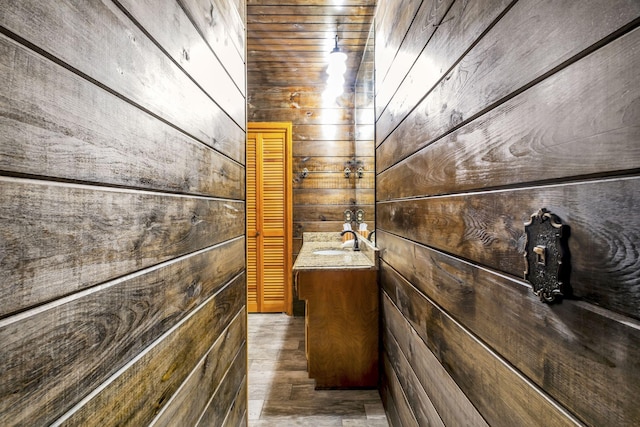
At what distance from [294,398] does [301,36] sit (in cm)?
268

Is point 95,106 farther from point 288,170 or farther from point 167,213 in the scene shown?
point 288,170

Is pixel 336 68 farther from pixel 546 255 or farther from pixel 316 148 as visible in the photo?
pixel 546 255

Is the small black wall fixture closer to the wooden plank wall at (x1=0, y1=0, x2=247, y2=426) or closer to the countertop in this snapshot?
the wooden plank wall at (x1=0, y1=0, x2=247, y2=426)

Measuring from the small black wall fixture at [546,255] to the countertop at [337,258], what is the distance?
1538mm

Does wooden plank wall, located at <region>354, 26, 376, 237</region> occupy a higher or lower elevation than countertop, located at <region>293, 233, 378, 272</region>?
higher

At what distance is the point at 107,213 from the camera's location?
0.59 m

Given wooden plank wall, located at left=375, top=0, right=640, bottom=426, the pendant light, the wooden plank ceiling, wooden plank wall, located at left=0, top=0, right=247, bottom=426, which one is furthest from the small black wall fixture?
the pendant light

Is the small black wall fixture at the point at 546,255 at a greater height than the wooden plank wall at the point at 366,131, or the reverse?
the wooden plank wall at the point at 366,131

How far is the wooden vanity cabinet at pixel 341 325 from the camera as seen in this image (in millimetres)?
2104

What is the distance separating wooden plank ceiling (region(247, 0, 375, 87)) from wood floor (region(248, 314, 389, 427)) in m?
2.59

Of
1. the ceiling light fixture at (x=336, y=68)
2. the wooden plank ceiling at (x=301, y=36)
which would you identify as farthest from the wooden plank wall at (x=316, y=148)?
the ceiling light fixture at (x=336, y=68)

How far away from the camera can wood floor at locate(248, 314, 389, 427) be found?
1863 millimetres

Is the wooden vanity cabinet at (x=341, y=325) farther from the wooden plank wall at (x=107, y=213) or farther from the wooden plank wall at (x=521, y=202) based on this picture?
the wooden plank wall at (x=107, y=213)

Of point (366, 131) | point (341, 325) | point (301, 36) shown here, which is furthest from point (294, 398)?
point (301, 36)
